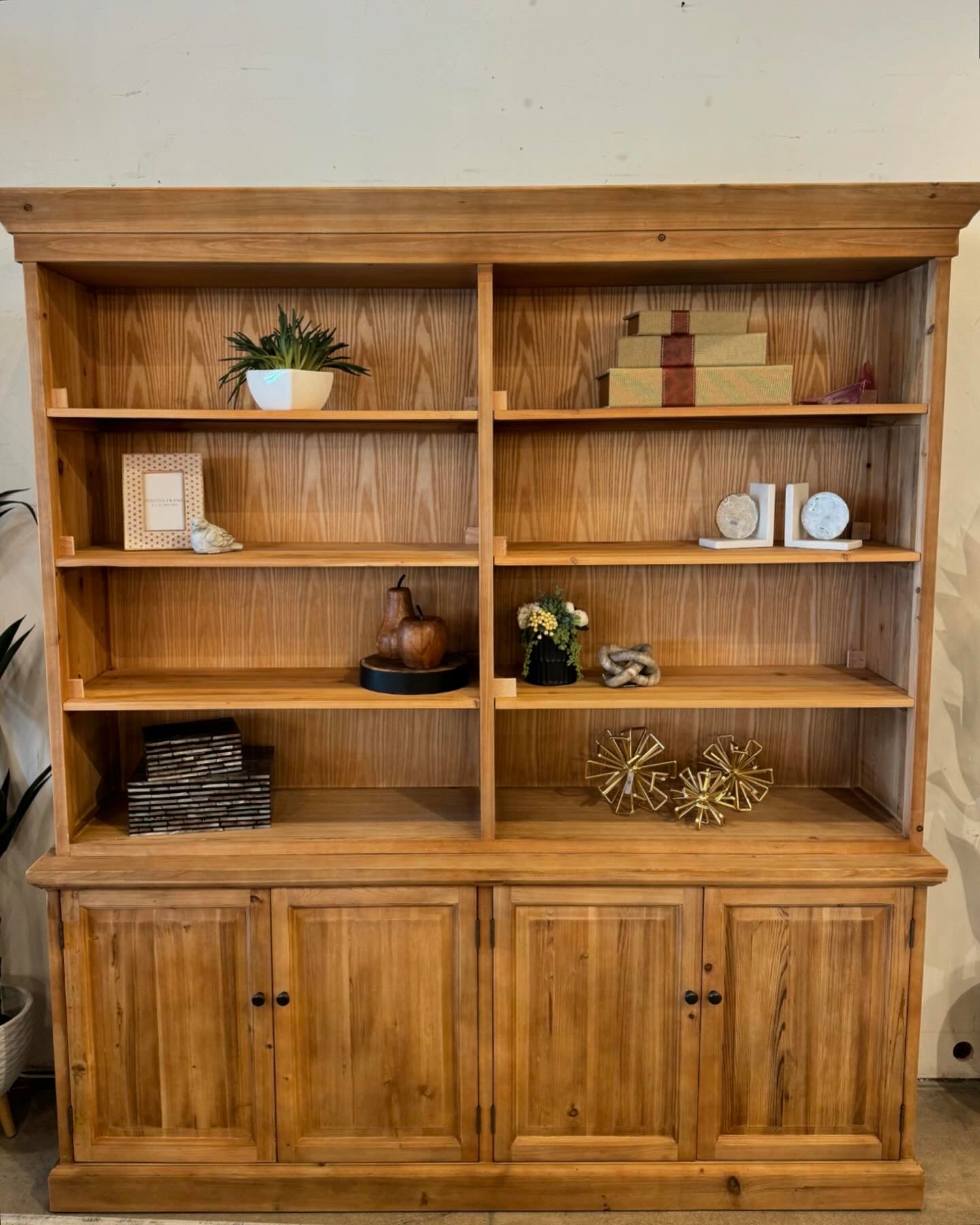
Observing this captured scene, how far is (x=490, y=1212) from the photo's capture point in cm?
253

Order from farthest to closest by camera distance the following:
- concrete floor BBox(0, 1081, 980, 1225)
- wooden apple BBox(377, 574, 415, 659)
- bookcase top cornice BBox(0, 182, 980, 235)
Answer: wooden apple BBox(377, 574, 415, 659) → concrete floor BBox(0, 1081, 980, 1225) → bookcase top cornice BBox(0, 182, 980, 235)

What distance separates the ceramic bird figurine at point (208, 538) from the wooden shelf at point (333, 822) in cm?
67

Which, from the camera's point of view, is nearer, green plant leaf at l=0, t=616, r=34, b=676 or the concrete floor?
the concrete floor

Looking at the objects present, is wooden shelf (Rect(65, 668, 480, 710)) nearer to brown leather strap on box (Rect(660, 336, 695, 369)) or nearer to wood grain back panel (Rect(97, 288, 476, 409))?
wood grain back panel (Rect(97, 288, 476, 409))

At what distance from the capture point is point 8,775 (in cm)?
286

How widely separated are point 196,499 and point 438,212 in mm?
898

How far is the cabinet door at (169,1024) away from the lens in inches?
97.7

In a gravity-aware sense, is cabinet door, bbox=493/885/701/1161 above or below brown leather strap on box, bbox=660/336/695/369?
below

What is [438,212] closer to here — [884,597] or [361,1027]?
[884,597]

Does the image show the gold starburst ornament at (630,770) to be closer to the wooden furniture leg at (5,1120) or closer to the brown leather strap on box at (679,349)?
the brown leather strap on box at (679,349)

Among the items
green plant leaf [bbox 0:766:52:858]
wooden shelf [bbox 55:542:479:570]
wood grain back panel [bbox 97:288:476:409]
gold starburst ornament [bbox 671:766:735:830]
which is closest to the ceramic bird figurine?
A: wooden shelf [bbox 55:542:479:570]

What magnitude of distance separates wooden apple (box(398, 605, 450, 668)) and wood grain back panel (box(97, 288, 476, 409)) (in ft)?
1.84

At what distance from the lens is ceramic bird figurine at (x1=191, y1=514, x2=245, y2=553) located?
2512 millimetres

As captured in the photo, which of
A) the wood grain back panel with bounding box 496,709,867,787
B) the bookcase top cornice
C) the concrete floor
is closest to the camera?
the bookcase top cornice
